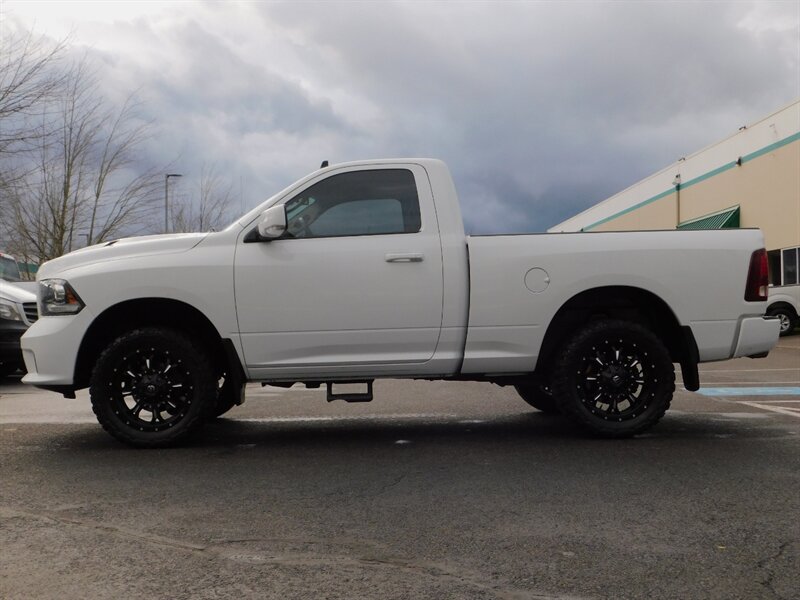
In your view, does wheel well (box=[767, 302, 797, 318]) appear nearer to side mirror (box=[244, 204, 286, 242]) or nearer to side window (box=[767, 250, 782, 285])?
side window (box=[767, 250, 782, 285])

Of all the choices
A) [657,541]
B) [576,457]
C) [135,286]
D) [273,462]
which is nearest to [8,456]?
[135,286]

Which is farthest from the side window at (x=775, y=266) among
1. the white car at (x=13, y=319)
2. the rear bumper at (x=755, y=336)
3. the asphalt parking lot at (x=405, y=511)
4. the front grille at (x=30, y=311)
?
the white car at (x=13, y=319)

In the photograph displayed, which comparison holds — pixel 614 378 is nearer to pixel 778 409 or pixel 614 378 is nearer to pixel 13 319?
pixel 778 409

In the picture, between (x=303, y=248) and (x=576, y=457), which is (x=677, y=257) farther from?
(x=303, y=248)

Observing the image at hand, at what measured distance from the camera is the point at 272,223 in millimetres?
5773

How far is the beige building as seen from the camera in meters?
24.2

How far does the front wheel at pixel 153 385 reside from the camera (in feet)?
19.3

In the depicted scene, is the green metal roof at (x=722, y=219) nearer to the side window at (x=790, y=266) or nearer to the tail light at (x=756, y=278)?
the side window at (x=790, y=266)

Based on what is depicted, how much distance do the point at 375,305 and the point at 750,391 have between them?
584cm

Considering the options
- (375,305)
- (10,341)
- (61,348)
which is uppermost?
(375,305)

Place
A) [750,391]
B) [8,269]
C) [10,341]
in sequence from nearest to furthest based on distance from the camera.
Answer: [750,391] < [10,341] < [8,269]

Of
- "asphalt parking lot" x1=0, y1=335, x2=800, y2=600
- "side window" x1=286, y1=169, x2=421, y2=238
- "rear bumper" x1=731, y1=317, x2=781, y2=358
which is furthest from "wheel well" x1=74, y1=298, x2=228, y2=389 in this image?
"rear bumper" x1=731, y1=317, x2=781, y2=358

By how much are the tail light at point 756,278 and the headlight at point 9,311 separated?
29.2 ft

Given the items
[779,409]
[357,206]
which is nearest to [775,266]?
[779,409]
